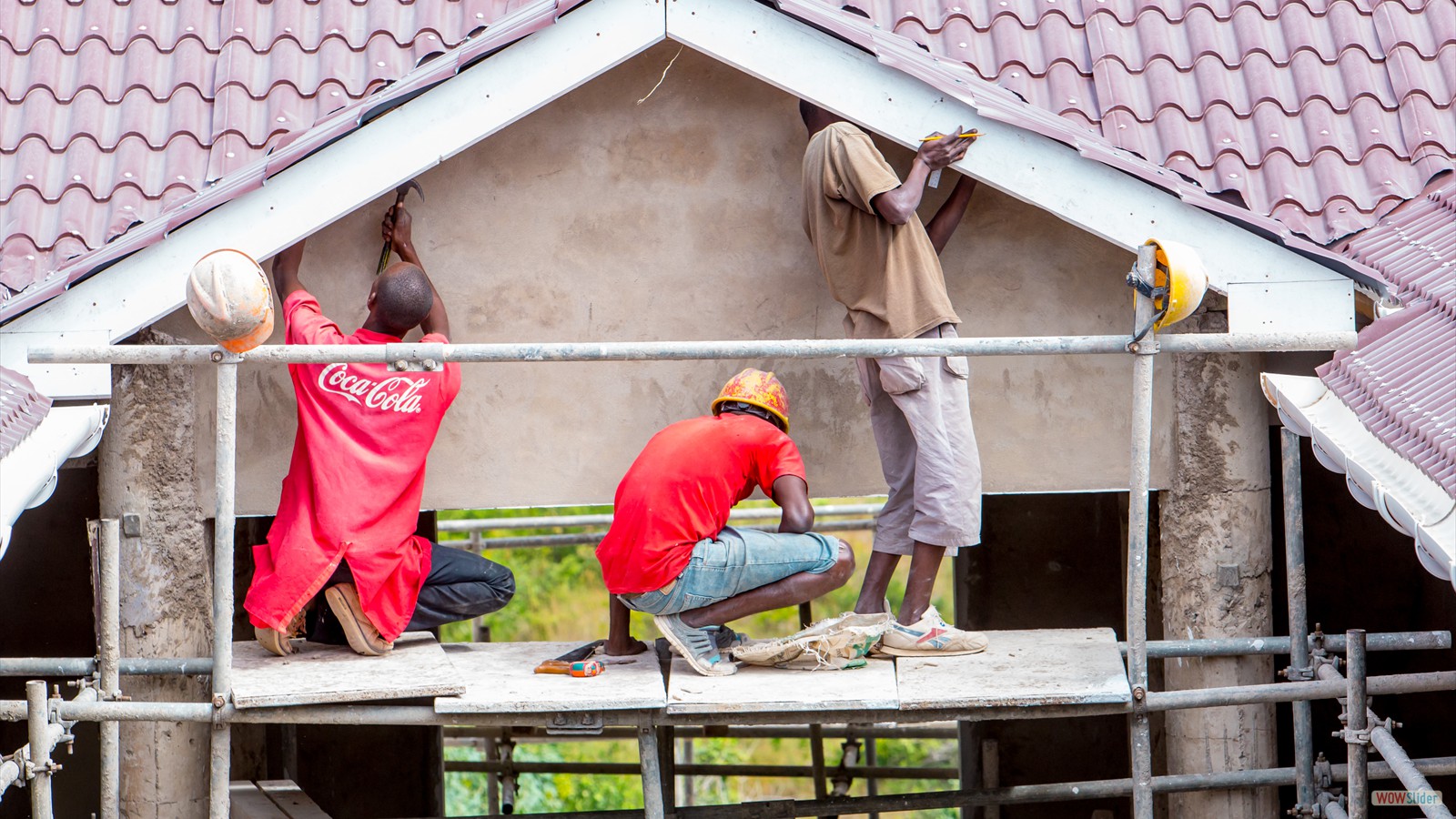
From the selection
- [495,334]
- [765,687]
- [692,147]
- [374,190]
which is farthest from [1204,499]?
[374,190]

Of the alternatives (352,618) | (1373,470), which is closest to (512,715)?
(352,618)

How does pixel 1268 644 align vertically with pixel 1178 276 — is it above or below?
below

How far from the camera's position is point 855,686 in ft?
17.4

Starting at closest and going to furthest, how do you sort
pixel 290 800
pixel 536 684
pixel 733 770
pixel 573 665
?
1. pixel 536 684
2. pixel 573 665
3. pixel 290 800
4. pixel 733 770

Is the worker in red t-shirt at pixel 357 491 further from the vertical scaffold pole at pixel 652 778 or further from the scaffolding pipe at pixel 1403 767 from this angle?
the scaffolding pipe at pixel 1403 767

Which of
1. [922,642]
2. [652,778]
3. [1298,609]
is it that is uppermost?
[1298,609]

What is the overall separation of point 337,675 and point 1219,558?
3.42 meters

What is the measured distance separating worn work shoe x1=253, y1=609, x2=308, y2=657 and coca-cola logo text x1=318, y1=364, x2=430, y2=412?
809 millimetres

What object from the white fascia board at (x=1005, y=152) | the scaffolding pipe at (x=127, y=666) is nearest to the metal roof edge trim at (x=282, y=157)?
the white fascia board at (x=1005, y=152)

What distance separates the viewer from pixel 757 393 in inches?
227

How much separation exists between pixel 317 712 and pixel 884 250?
2649mm

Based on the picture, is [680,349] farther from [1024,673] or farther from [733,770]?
[733,770]

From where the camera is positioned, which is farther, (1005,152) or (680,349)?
(1005,152)

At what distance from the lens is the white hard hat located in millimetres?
4578
